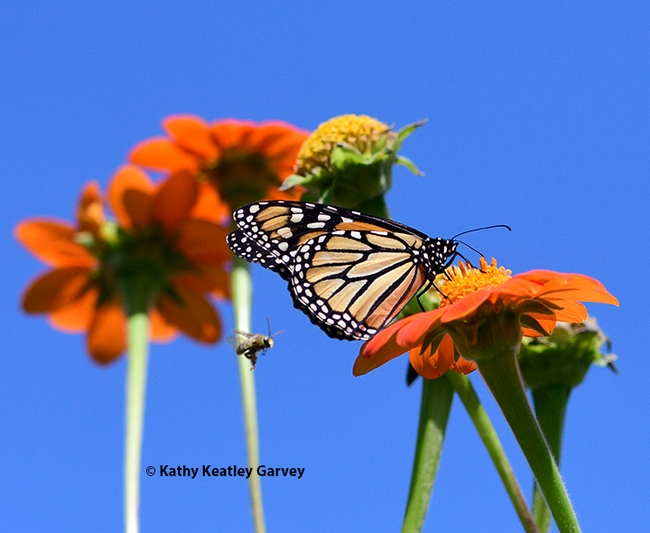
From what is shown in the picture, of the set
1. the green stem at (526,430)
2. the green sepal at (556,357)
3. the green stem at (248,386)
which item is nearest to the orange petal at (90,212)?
the green stem at (248,386)

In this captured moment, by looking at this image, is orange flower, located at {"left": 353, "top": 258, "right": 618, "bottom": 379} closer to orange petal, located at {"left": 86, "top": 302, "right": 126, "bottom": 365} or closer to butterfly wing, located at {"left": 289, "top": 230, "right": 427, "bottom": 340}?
butterfly wing, located at {"left": 289, "top": 230, "right": 427, "bottom": 340}

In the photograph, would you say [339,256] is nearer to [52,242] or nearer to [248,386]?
[248,386]

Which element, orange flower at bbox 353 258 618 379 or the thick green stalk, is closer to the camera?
orange flower at bbox 353 258 618 379

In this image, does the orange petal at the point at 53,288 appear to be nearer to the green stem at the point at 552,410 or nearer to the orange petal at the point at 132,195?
the orange petal at the point at 132,195

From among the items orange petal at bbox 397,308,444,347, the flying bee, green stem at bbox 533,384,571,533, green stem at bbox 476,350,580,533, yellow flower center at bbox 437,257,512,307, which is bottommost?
green stem at bbox 476,350,580,533

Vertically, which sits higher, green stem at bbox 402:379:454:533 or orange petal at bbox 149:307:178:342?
orange petal at bbox 149:307:178:342

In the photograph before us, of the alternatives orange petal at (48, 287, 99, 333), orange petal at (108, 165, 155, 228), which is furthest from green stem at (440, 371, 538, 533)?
orange petal at (48, 287, 99, 333)

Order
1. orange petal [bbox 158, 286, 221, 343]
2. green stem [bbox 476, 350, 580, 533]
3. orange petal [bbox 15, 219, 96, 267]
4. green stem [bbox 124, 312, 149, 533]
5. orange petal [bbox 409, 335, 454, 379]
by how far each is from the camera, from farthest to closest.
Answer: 1. orange petal [bbox 158, 286, 221, 343]
2. orange petal [bbox 15, 219, 96, 267]
3. green stem [bbox 124, 312, 149, 533]
4. orange petal [bbox 409, 335, 454, 379]
5. green stem [bbox 476, 350, 580, 533]
